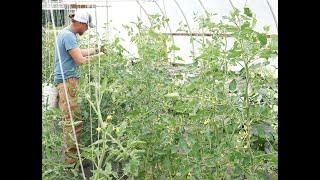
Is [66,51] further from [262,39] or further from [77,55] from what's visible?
[262,39]

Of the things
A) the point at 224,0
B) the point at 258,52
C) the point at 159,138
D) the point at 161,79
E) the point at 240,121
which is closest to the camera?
the point at 258,52

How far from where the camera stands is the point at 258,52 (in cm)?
196

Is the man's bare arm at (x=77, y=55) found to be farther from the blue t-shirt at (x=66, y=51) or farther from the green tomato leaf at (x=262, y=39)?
the green tomato leaf at (x=262, y=39)

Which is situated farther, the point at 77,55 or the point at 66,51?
the point at 66,51

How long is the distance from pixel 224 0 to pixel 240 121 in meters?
4.27

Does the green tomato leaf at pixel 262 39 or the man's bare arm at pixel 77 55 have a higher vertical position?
the man's bare arm at pixel 77 55

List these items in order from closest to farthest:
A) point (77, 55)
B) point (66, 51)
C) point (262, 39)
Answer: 1. point (262, 39)
2. point (77, 55)
3. point (66, 51)

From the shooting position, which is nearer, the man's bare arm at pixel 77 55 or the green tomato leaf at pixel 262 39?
the green tomato leaf at pixel 262 39

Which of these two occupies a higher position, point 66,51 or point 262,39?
point 66,51

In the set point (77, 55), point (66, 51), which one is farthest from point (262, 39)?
point (66, 51)

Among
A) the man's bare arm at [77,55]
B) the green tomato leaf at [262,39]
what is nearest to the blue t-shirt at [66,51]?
the man's bare arm at [77,55]
